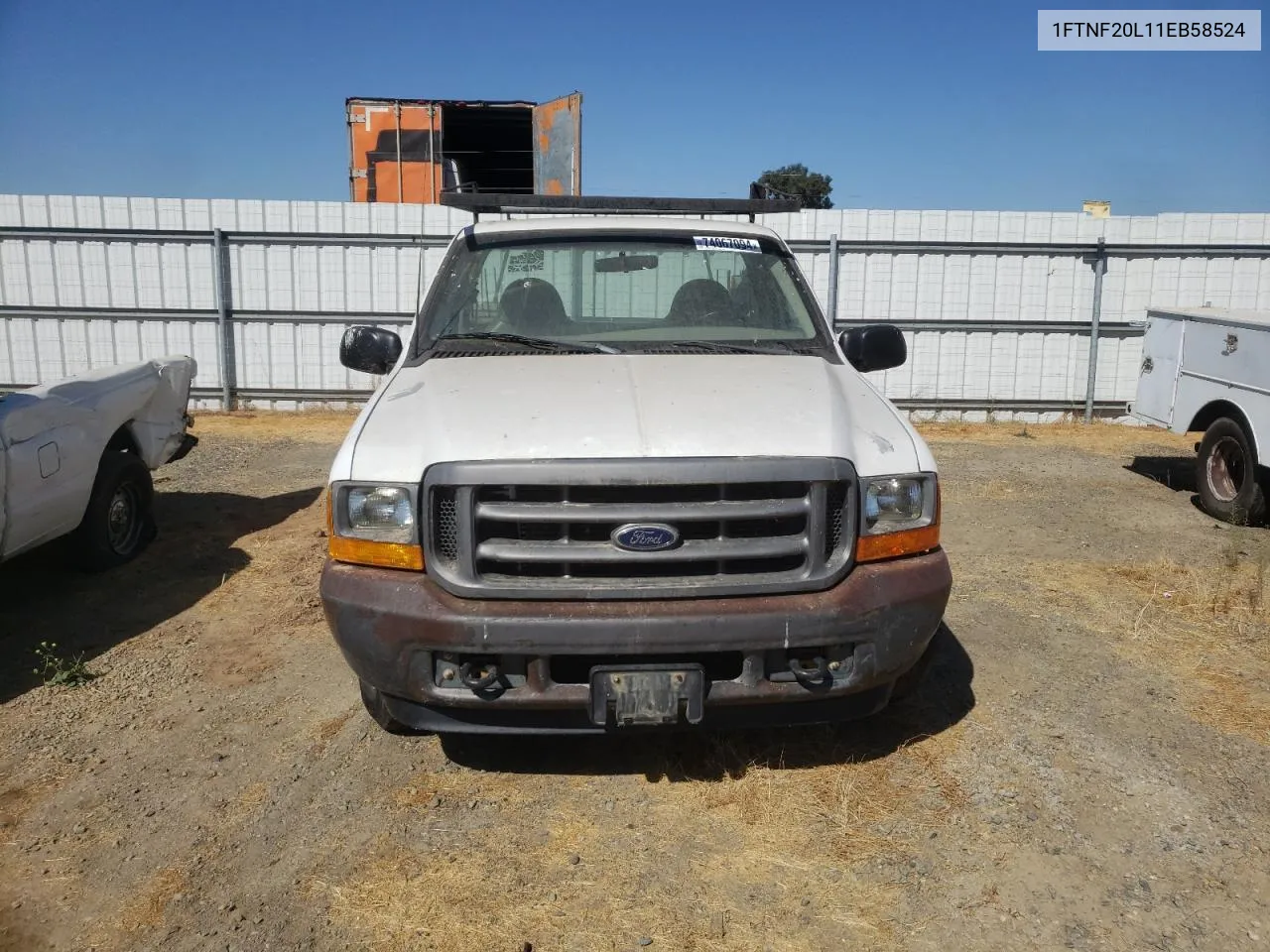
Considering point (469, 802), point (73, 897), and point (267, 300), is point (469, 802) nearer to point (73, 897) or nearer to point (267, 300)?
point (73, 897)

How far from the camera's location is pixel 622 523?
3057mm

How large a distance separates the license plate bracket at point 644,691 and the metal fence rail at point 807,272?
33.0 ft

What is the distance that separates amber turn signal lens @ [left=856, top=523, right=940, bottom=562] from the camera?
3.21 metres

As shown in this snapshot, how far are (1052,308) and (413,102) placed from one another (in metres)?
9.30

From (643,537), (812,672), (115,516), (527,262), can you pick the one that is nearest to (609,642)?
(643,537)

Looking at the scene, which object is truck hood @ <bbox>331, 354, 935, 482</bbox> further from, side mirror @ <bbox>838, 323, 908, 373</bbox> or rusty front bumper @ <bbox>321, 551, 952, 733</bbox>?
side mirror @ <bbox>838, 323, 908, 373</bbox>

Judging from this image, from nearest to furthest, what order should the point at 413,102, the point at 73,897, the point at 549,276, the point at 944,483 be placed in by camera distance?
the point at 73,897 < the point at 549,276 < the point at 944,483 < the point at 413,102

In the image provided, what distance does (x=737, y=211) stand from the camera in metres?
5.04

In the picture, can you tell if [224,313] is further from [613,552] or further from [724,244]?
[613,552]

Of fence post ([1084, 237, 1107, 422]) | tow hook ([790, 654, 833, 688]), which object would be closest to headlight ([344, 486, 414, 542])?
tow hook ([790, 654, 833, 688])

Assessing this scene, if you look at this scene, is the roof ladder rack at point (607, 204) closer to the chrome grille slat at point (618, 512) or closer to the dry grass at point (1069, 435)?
the chrome grille slat at point (618, 512)

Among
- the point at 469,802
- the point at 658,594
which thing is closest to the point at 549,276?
the point at 658,594

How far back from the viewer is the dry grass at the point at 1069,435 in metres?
11.6

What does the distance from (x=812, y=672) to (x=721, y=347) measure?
5.18ft
